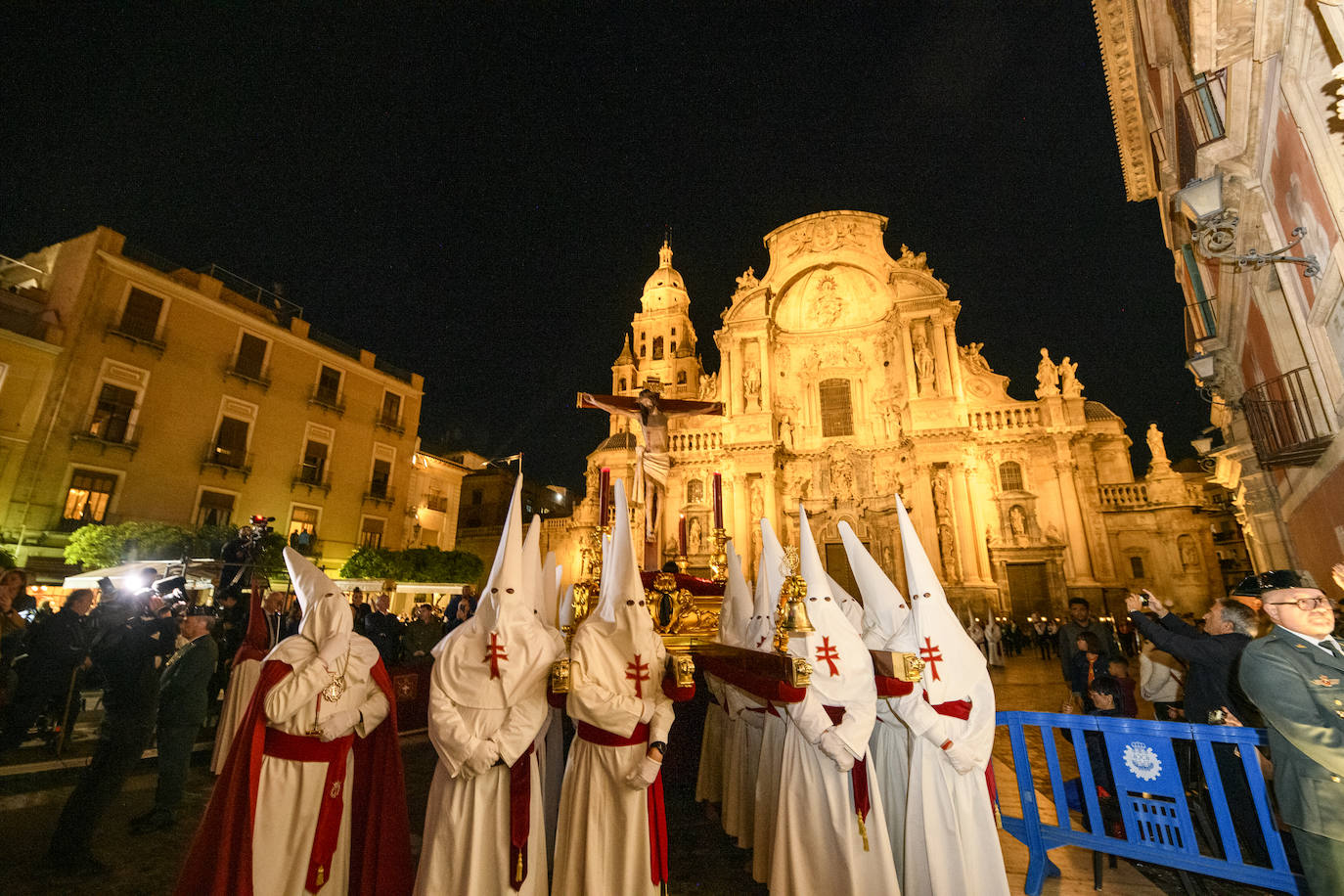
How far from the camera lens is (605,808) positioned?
308cm

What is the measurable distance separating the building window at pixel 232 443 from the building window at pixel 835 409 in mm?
21003

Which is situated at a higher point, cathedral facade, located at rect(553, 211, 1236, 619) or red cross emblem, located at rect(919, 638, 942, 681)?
cathedral facade, located at rect(553, 211, 1236, 619)

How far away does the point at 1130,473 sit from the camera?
21.0 m

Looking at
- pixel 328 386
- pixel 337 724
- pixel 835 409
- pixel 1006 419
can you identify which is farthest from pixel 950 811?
pixel 835 409

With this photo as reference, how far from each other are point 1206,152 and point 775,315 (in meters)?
20.4

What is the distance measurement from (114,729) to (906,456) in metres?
22.9

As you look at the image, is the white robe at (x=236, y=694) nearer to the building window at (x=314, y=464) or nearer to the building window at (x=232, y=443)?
the building window at (x=232, y=443)

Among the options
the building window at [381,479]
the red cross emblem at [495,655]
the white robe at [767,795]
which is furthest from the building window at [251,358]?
the white robe at [767,795]

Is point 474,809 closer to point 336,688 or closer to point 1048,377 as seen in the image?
point 336,688

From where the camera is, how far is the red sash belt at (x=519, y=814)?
2.88m

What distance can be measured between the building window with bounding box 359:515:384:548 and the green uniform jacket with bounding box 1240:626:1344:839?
21.2 m

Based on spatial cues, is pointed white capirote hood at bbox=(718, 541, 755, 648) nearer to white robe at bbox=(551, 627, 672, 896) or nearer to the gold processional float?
the gold processional float

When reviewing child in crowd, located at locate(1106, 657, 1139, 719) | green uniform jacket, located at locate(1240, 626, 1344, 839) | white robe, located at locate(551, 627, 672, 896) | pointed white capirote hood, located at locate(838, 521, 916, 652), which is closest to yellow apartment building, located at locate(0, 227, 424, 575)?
white robe, located at locate(551, 627, 672, 896)

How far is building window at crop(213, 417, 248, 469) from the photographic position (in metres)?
16.3
